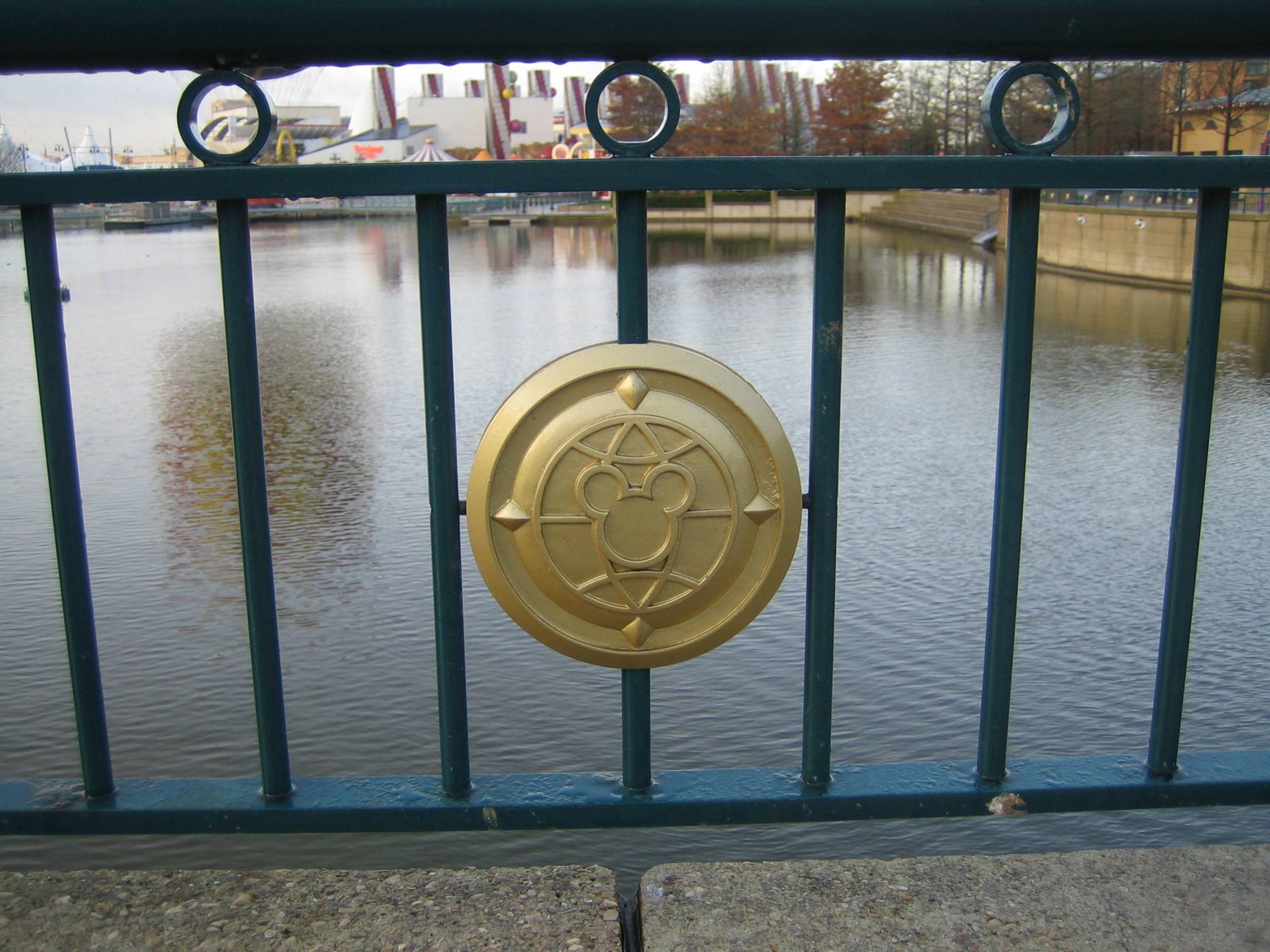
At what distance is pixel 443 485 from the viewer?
1.43m

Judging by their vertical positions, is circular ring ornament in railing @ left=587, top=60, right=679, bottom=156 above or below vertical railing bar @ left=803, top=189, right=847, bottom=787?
above

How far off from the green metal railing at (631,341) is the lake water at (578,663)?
5.99 feet

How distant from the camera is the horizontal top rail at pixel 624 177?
1.31m

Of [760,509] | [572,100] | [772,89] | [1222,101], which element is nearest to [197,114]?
[760,509]

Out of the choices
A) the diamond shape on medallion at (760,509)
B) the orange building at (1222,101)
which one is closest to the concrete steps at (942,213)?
the orange building at (1222,101)

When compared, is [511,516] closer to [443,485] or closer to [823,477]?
[443,485]

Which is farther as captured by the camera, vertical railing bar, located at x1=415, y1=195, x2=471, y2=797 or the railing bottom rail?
the railing bottom rail

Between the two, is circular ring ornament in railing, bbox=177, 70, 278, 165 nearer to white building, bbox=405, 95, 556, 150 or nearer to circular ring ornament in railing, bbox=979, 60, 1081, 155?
circular ring ornament in railing, bbox=979, 60, 1081, 155

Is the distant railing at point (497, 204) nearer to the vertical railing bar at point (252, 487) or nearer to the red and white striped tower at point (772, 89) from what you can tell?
the red and white striped tower at point (772, 89)

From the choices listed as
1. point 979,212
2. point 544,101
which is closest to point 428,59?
point 979,212

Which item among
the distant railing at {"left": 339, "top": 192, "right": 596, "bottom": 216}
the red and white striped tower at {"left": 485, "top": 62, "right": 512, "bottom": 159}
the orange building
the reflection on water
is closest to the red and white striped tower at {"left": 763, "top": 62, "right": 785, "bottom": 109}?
the distant railing at {"left": 339, "top": 192, "right": 596, "bottom": 216}

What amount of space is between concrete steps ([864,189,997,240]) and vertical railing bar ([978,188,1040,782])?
36.5m

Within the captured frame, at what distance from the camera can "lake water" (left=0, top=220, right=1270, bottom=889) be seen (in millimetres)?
3492

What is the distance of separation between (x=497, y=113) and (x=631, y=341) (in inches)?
4117
